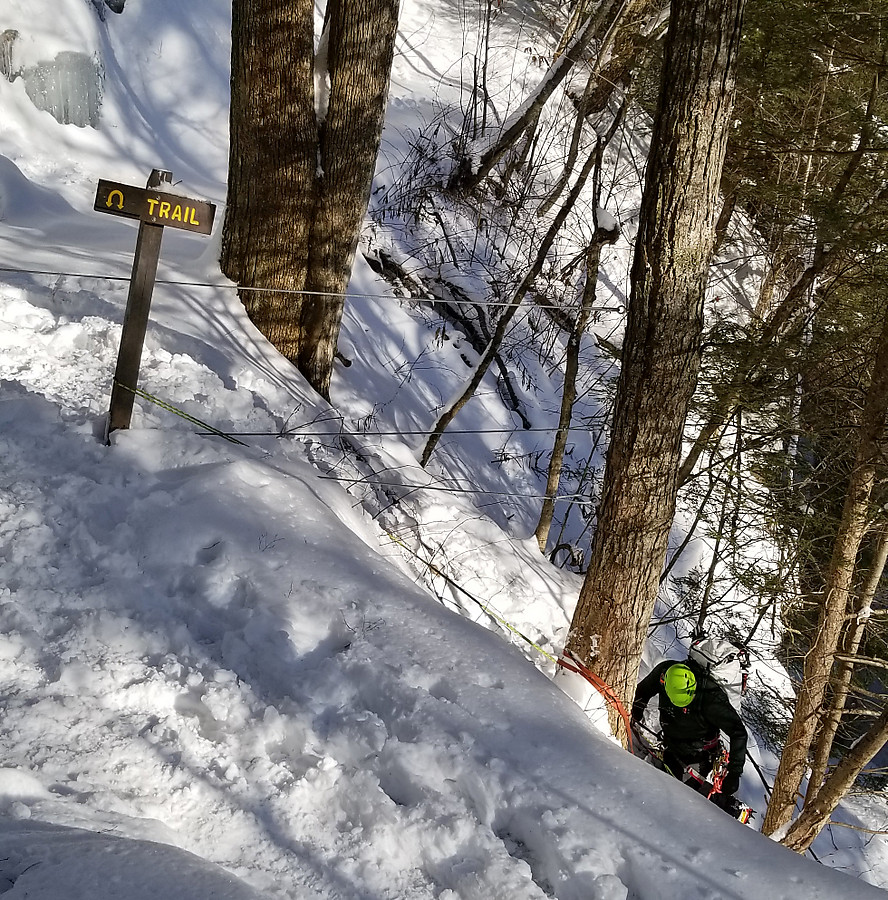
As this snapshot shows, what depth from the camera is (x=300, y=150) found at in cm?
534

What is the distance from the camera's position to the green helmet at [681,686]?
16.4 feet

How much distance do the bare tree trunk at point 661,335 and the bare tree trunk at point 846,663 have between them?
2282 millimetres

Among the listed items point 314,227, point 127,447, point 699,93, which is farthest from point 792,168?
point 127,447

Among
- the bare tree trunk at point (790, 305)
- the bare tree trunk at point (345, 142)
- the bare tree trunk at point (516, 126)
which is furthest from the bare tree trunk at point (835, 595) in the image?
the bare tree trunk at point (516, 126)

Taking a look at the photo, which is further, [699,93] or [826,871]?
[699,93]

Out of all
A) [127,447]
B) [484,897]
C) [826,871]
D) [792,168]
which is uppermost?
[792,168]

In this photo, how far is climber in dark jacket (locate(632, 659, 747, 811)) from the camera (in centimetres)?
496

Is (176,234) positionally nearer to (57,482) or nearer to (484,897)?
(57,482)

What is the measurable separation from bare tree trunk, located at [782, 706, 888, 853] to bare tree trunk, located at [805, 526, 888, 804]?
0.21 m

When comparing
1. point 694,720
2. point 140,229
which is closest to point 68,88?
point 140,229

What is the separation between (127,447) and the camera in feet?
12.6

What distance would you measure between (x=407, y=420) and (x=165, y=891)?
17.7ft

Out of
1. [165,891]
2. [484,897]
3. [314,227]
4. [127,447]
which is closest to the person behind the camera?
[165,891]

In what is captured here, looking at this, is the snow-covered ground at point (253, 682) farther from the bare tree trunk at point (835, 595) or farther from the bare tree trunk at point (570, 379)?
the bare tree trunk at point (835, 595)
